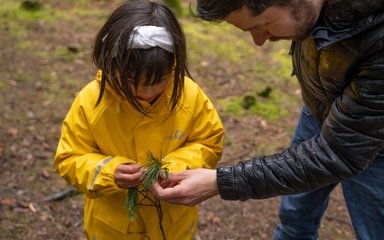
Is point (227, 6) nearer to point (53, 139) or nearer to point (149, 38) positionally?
point (149, 38)

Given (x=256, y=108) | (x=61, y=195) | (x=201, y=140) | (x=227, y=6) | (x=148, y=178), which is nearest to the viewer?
(x=227, y=6)

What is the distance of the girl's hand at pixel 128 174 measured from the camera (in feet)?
6.72

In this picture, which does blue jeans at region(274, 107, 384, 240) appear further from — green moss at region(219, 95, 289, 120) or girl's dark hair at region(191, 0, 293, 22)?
green moss at region(219, 95, 289, 120)

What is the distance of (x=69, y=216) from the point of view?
350 centimetres

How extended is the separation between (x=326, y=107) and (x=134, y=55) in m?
0.85

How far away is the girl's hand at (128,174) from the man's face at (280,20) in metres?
0.77

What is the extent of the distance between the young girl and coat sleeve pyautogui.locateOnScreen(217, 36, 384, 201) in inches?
12.0

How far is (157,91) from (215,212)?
6.10ft

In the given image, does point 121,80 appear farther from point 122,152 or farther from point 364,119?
point 364,119

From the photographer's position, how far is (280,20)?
163cm

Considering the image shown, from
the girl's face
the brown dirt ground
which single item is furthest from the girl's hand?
the brown dirt ground

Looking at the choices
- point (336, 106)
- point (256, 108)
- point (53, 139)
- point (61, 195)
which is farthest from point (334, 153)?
point (256, 108)

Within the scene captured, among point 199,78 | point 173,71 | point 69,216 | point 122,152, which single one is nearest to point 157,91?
point 173,71

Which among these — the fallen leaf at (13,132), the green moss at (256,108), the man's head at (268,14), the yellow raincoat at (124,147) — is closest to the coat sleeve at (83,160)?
the yellow raincoat at (124,147)
